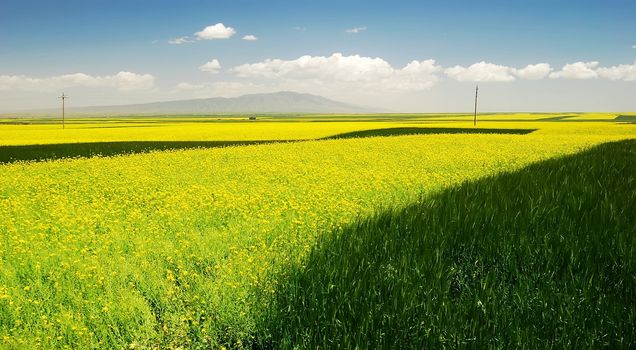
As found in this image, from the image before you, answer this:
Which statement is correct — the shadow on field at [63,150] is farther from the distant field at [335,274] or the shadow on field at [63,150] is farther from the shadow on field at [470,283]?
the shadow on field at [470,283]

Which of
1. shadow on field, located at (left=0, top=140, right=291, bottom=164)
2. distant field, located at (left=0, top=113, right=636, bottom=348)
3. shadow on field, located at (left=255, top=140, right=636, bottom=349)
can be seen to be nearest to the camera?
shadow on field, located at (left=255, top=140, right=636, bottom=349)

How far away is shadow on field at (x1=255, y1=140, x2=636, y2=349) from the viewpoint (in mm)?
3676

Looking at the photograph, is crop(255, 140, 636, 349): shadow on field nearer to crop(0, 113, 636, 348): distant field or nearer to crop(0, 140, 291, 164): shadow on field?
crop(0, 113, 636, 348): distant field

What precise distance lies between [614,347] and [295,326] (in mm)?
2605

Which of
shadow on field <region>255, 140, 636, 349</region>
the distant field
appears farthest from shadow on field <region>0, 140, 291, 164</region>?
shadow on field <region>255, 140, 636, 349</region>

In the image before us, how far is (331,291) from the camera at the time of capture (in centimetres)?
449

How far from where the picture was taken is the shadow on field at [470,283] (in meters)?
3.68

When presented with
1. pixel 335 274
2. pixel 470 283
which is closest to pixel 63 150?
pixel 335 274

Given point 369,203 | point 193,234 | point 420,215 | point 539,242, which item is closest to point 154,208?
point 193,234

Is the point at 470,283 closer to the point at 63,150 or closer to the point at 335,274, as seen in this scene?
the point at 335,274

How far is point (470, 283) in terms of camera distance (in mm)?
4945

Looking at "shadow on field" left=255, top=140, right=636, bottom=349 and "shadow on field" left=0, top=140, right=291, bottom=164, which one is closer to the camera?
"shadow on field" left=255, top=140, right=636, bottom=349

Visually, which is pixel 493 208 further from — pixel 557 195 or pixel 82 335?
pixel 82 335

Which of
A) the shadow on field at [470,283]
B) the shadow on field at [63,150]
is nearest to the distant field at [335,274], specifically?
the shadow on field at [470,283]
